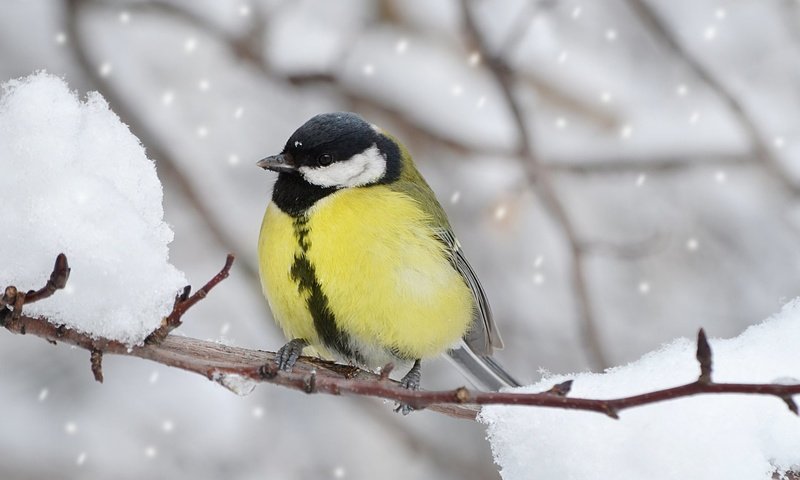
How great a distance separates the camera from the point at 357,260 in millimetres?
2266

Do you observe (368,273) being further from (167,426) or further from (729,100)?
(729,100)

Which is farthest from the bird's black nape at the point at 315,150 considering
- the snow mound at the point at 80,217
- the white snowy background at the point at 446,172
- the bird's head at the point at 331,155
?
the white snowy background at the point at 446,172

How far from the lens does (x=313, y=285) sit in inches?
90.4

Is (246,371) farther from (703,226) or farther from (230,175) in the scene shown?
(703,226)

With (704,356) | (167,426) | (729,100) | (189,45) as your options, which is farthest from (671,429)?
(189,45)

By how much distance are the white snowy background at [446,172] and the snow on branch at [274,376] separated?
1976 mm

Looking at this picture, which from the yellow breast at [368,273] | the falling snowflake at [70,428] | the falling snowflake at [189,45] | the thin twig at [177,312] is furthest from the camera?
the falling snowflake at [189,45]

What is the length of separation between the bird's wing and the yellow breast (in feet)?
0.67

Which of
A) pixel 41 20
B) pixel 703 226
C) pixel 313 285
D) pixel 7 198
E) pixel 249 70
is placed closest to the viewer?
pixel 7 198

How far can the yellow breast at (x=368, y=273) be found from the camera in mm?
2271

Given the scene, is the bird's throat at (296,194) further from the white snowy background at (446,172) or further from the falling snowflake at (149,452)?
the falling snowflake at (149,452)

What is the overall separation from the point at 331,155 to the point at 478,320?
0.73 metres

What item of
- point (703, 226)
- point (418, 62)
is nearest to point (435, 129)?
point (418, 62)

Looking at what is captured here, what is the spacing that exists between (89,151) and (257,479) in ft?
9.22
